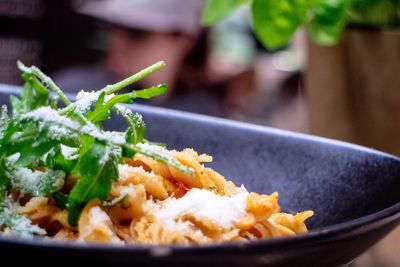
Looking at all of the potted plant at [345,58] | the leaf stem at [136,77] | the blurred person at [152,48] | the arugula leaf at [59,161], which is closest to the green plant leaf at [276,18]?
the potted plant at [345,58]

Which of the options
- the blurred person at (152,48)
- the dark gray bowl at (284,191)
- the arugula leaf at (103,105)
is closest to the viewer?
the dark gray bowl at (284,191)

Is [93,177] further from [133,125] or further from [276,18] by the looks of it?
[276,18]

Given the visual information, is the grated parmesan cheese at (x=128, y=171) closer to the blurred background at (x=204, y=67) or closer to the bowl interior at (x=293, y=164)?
the bowl interior at (x=293, y=164)

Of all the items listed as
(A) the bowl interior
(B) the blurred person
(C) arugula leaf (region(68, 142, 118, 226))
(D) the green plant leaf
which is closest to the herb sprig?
(C) arugula leaf (region(68, 142, 118, 226))

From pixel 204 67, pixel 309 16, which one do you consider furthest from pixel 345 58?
pixel 204 67

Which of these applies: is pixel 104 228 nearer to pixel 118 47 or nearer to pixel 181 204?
pixel 181 204

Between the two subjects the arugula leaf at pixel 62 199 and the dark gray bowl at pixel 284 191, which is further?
the arugula leaf at pixel 62 199

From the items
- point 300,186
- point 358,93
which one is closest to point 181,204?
point 300,186
